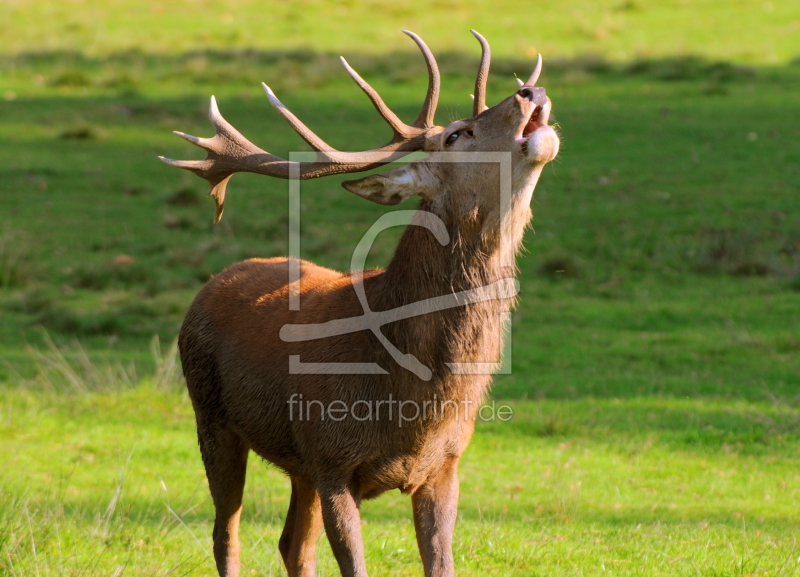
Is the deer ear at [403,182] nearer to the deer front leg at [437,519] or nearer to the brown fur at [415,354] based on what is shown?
the brown fur at [415,354]

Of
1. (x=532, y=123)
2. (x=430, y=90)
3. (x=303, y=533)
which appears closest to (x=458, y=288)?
(x=532, y=123)

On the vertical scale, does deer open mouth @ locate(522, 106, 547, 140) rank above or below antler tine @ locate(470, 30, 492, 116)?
below

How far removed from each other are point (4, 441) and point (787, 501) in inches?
254

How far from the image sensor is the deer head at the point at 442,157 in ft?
16.2

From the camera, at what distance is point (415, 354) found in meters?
4.95

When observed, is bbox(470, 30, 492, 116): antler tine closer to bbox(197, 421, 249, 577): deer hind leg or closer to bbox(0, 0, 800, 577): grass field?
bbox(0, 0, 800, 577): grass field

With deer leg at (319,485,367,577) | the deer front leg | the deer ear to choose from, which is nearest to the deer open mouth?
the deer ear

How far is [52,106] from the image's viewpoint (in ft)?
70.6

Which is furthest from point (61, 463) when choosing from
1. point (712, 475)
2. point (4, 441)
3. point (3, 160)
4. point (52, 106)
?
point (52, 106)

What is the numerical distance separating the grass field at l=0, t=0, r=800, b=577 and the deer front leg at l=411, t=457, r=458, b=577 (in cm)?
100

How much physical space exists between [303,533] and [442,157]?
7.16 ft

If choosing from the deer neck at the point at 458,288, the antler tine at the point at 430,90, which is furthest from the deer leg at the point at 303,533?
the antler tine at the point at 430,90

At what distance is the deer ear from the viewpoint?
5.13 metres

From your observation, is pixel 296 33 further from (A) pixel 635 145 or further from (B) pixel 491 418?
(B) pixel 491 418
